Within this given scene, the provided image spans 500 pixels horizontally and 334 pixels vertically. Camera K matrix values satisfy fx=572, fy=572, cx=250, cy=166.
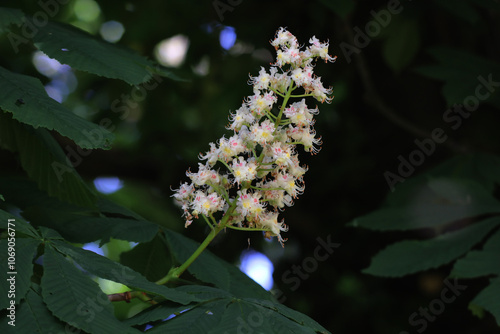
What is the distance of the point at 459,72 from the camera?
8.88 ft

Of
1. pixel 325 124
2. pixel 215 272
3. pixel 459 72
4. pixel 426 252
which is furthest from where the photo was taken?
pixel 325 124

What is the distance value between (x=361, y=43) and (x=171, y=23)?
4.29ft

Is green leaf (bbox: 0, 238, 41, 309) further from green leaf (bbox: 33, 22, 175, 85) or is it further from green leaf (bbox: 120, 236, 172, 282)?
green leaf (bbox: 120, 236, 172, 282)

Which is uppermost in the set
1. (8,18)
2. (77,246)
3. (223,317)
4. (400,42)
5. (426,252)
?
(400,42)

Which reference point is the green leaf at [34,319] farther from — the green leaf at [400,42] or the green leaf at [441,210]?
the green leaf at [400,42]

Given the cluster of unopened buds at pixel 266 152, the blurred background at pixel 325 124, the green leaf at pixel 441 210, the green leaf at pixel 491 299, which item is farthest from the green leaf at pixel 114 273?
the blurred background at pixel 325 124

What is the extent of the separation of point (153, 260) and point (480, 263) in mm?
1139

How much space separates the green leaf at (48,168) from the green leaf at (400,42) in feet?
7.65

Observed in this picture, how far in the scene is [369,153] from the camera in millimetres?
4266

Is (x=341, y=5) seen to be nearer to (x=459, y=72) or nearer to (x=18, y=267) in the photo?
→ (x=459, y=72)

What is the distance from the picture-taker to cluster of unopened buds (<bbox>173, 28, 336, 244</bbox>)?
1456 mm

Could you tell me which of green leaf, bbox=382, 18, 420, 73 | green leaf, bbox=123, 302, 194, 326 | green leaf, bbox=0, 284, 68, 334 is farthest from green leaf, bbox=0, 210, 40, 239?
green leaf, bbox=382, 18, 420, 73

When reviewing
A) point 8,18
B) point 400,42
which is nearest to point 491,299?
point 8,18

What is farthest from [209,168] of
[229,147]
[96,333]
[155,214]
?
[155,214]
